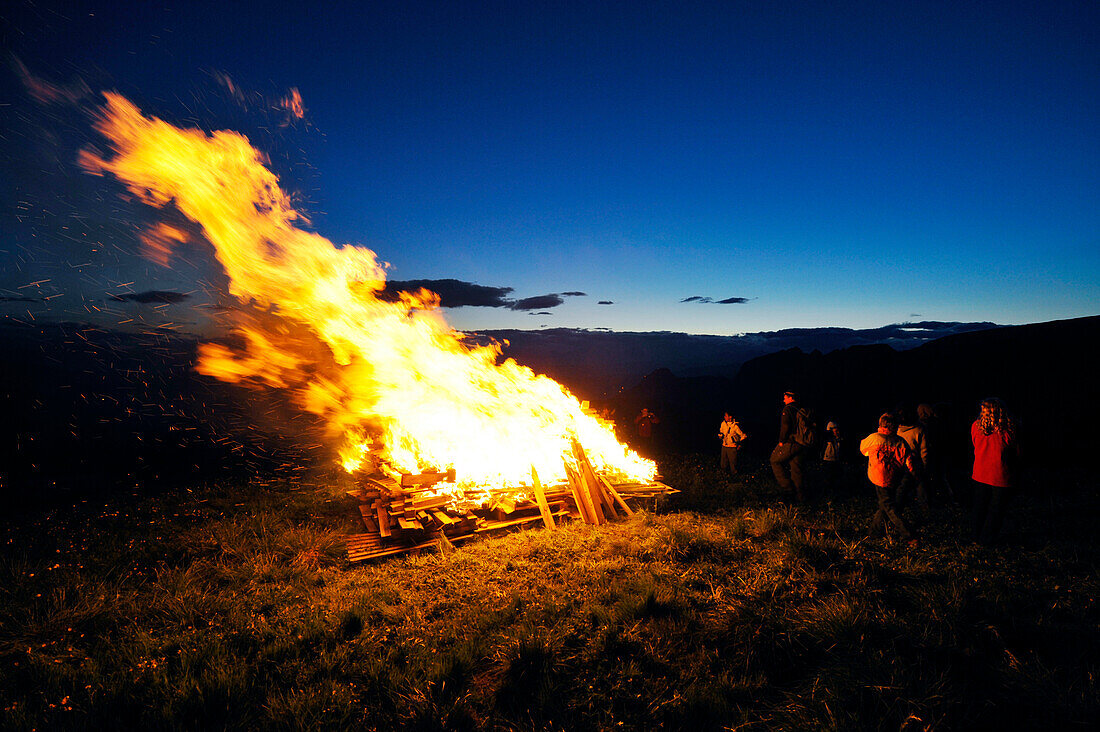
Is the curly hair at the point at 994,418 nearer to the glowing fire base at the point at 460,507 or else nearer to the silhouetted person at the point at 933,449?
the silhouetted person at the point at 933,449

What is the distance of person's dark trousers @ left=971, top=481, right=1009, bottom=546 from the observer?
23.0ft

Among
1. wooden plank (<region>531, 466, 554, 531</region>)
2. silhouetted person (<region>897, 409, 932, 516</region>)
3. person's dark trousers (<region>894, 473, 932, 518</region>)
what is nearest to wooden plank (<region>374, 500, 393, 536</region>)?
wooden plank (<region>531, 466, 554, 531</region>)

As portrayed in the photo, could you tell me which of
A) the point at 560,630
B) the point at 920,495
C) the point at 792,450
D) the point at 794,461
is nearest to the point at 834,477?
the point at 920,495

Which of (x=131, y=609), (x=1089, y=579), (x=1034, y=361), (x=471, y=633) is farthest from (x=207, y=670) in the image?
(x=1034, y=361)

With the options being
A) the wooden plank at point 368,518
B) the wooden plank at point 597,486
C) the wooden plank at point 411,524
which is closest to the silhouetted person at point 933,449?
the wooden plank at point 597,486

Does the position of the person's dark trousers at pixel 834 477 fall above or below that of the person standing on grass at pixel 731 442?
below

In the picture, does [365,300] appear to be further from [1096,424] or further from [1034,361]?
[1034,361]

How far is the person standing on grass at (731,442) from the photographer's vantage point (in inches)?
528

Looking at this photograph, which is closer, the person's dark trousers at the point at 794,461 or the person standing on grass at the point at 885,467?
the person standing on grass at the point at 885,467

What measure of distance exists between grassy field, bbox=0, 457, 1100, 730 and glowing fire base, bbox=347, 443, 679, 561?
498 mm

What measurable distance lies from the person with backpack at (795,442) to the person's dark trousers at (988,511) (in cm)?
290

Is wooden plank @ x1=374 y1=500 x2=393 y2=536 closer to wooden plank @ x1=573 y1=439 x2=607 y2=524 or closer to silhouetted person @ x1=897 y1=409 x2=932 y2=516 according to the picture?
wooden plank @ x1=573 y1=439 x2=607 y2=524

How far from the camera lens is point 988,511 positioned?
7.28 m

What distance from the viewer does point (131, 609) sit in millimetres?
5641
